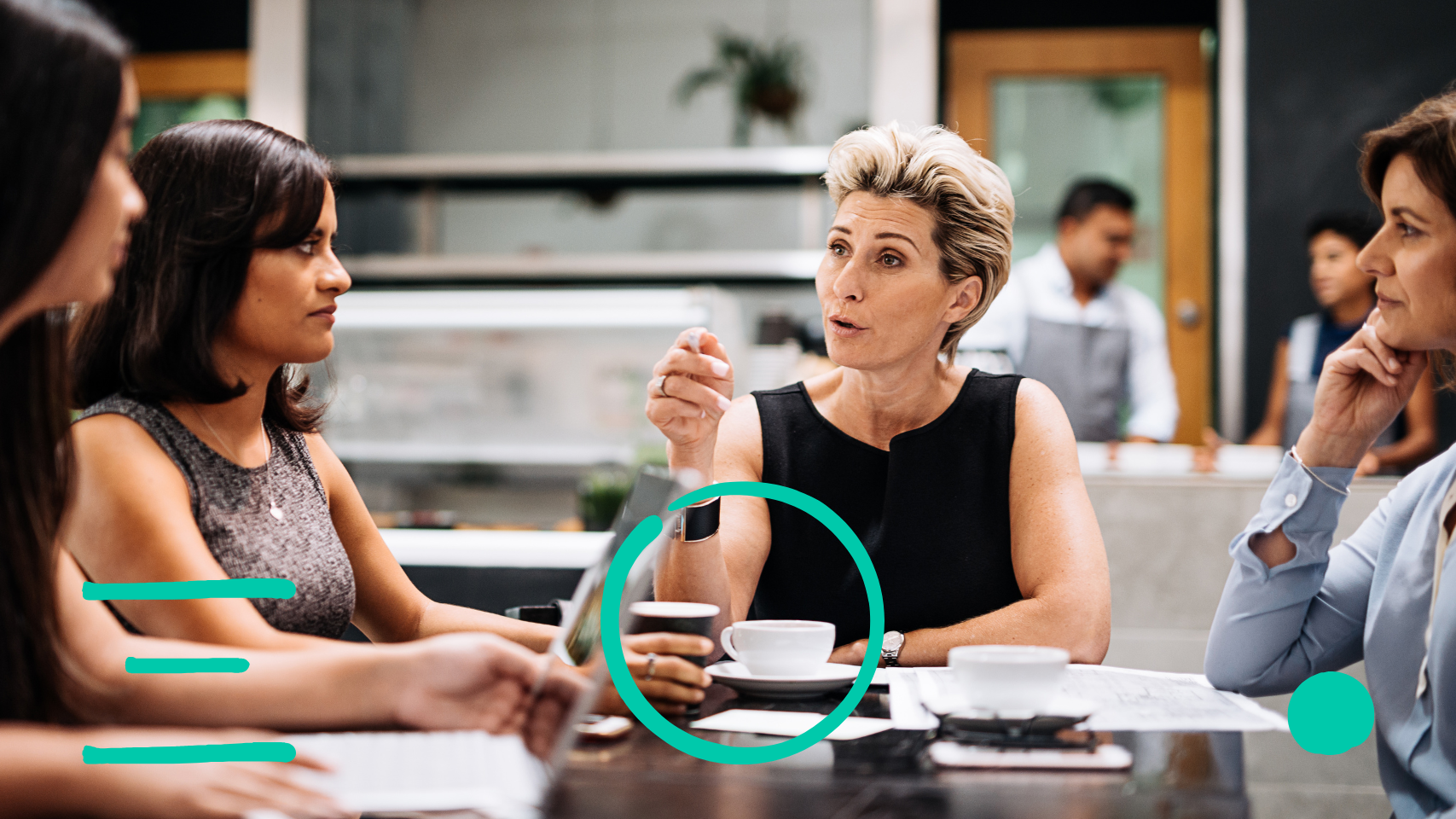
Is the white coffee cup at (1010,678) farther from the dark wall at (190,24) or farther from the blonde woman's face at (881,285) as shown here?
the dark wall at (190,24)

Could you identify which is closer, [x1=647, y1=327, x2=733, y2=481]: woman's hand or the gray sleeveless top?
the gray sleeveless top

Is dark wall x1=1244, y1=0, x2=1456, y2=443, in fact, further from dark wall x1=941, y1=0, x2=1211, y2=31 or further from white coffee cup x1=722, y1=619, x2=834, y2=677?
white coffee cup x1=722, y1=619, x2=834, y2=677

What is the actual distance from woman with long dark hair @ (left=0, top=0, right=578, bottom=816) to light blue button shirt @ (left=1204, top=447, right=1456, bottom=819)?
2.91 ft

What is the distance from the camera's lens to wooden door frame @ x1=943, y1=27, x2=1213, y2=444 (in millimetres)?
4520

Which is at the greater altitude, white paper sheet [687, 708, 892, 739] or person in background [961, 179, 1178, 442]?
person in background [961, 179, 1178, 442]

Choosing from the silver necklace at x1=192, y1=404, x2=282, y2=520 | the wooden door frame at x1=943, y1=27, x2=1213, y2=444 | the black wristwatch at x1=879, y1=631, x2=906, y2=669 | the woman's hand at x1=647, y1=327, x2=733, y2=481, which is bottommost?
the black wristwatch at x1=879, y1=631, x2=906, y2=669

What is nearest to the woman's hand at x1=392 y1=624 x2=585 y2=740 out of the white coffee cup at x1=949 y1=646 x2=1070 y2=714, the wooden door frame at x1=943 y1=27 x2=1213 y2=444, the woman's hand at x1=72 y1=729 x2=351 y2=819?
the woman's hand at x1=72 y1=729 x2=351 y2=819

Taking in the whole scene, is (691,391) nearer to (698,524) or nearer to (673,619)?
(698,524)

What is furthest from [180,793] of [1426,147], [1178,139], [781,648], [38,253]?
[1178,139]

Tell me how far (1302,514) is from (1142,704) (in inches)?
15.0

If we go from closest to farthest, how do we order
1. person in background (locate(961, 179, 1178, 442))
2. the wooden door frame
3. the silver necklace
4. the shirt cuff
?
the silver necklace, the shirt cuff, person in background (locate(961, 179, 1178, 442)), the wooden door frame

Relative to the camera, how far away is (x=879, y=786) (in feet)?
2.47

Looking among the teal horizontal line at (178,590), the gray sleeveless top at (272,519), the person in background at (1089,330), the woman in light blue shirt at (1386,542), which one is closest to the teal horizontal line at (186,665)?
the teal horizontal line at (178,590)

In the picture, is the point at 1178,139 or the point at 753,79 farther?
the point at 1178,139
